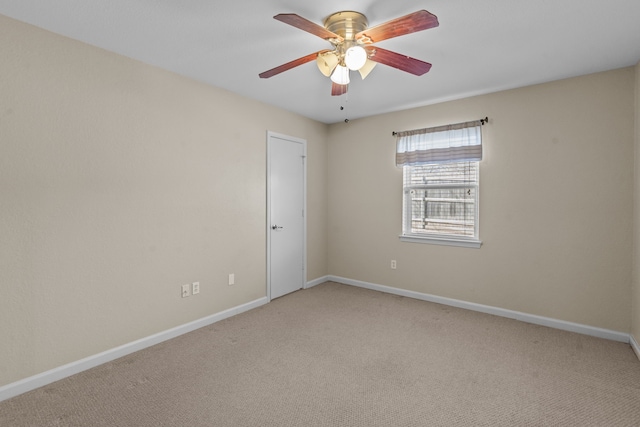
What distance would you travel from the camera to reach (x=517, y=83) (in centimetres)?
329

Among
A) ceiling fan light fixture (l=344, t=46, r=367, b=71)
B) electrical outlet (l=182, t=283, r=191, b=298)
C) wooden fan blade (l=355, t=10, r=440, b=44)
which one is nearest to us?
wooden fan blade (l=355, t=10, r=440, b=44)

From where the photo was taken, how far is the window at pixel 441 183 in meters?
3.77

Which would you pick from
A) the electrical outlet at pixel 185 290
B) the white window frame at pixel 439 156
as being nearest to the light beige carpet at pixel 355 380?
the electrical outlet at pixel 185 290

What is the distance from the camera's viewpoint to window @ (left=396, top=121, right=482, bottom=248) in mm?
3771

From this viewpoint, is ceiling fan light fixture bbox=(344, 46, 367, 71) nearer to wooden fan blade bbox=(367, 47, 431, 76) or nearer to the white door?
wooden fan blade bbox=(367, 47, 431, 76)

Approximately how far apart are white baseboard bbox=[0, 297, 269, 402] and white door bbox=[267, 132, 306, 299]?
85 cm

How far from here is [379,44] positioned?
2518 mm

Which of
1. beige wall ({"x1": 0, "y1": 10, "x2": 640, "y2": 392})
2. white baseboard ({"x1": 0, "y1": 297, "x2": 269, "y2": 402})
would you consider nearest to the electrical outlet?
beige wall ({"x1": 0, "y1": 10, "x2": 640, "y2": 392})

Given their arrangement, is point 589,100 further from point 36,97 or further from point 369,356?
point 36,97

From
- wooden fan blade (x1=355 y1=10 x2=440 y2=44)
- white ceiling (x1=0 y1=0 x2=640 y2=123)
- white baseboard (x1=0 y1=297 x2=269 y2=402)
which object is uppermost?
white ceiling (x1=0 y1=0 x2=640 y2=123)

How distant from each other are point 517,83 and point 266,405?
3709mm

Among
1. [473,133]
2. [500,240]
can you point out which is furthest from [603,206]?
[473,133]

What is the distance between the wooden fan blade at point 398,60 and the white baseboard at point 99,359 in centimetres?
292

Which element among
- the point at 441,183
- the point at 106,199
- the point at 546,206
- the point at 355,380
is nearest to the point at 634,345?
the point at 546,206
